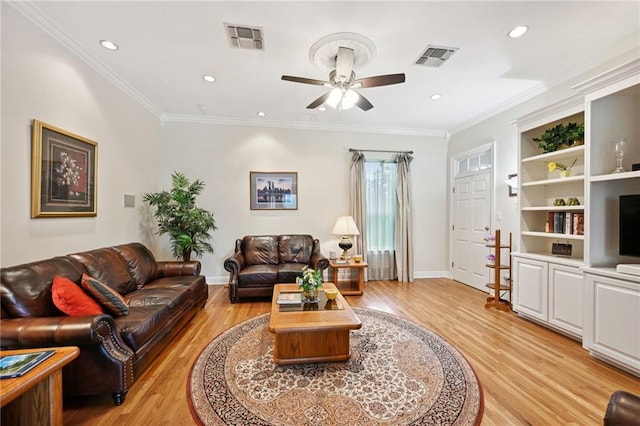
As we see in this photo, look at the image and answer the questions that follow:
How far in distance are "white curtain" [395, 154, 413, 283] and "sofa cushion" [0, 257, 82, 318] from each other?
4809 millimetres

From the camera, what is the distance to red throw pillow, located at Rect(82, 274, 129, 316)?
217cm

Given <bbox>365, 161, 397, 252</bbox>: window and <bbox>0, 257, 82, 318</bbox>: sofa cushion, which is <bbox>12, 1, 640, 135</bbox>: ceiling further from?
<bbox>0, 257, 82, 318</bbox>: sofa cushion

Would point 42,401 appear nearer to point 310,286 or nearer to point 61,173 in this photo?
point 310,286

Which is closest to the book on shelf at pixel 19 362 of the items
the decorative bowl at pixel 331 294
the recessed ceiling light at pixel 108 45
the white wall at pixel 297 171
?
the decorative bowl at pixel 331 294

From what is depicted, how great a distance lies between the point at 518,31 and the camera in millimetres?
2467

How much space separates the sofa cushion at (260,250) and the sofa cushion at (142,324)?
2.10 m

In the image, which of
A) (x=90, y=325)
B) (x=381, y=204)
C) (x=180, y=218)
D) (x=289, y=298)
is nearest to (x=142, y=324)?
(x=90, y=325)

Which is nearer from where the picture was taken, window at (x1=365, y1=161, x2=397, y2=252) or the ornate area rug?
the ornate area rug

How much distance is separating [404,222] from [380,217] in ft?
1.55

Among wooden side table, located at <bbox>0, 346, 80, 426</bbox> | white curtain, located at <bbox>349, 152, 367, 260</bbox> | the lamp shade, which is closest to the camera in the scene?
wooden side table, located at <bbox>0, 346, 80, 426</bbox>

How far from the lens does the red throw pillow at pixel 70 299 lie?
6.40 feet

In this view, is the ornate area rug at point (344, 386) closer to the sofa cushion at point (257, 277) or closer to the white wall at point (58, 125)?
the sofa cushion at point (257, 277)

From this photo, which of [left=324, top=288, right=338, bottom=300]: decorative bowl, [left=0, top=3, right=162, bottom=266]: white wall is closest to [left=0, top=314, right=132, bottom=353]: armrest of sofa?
[left=0, top=3, right=162, bottom=266]: white wall

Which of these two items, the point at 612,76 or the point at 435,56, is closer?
the point at 612,76
